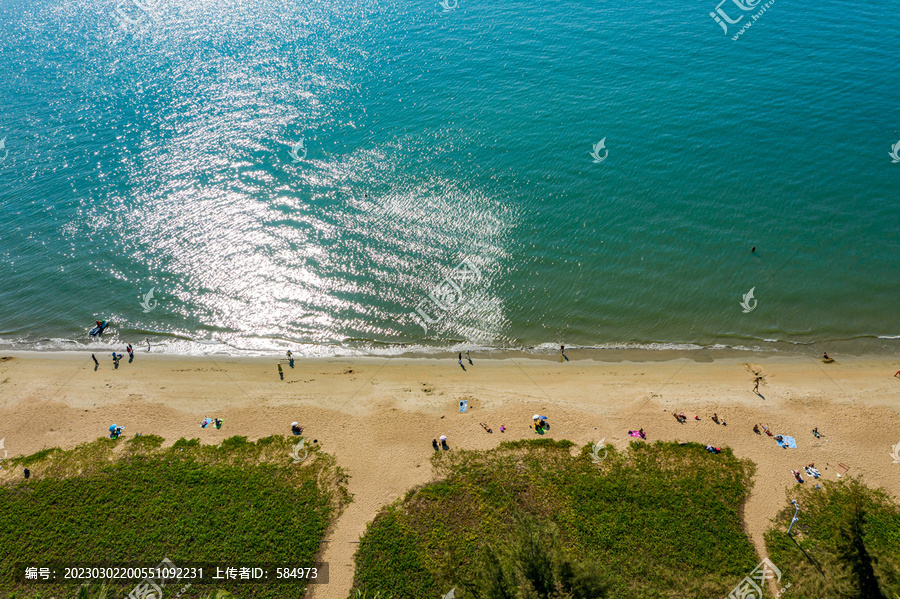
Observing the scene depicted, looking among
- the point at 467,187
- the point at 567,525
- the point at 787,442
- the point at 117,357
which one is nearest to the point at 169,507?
the point at 117,357

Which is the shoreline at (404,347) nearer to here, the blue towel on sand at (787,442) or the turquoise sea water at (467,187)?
the turquoise sea water at (467,187)

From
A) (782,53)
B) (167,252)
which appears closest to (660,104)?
(782,53)

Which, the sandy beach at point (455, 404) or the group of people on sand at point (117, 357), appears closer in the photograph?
the sandy beach at point (455, 404)

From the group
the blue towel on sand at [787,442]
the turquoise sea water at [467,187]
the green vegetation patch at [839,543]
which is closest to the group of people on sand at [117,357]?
the turquoise sea water at [467,187]

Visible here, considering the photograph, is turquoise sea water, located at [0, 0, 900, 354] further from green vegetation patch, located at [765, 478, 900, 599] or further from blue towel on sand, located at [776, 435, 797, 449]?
green vegetation patch, located at [765, 478, 900, 599]

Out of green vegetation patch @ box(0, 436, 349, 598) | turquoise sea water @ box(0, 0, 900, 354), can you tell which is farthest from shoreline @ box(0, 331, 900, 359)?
green vegetation patch @ box(0, 436, 349, 598)

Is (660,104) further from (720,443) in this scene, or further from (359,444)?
(359,444)
